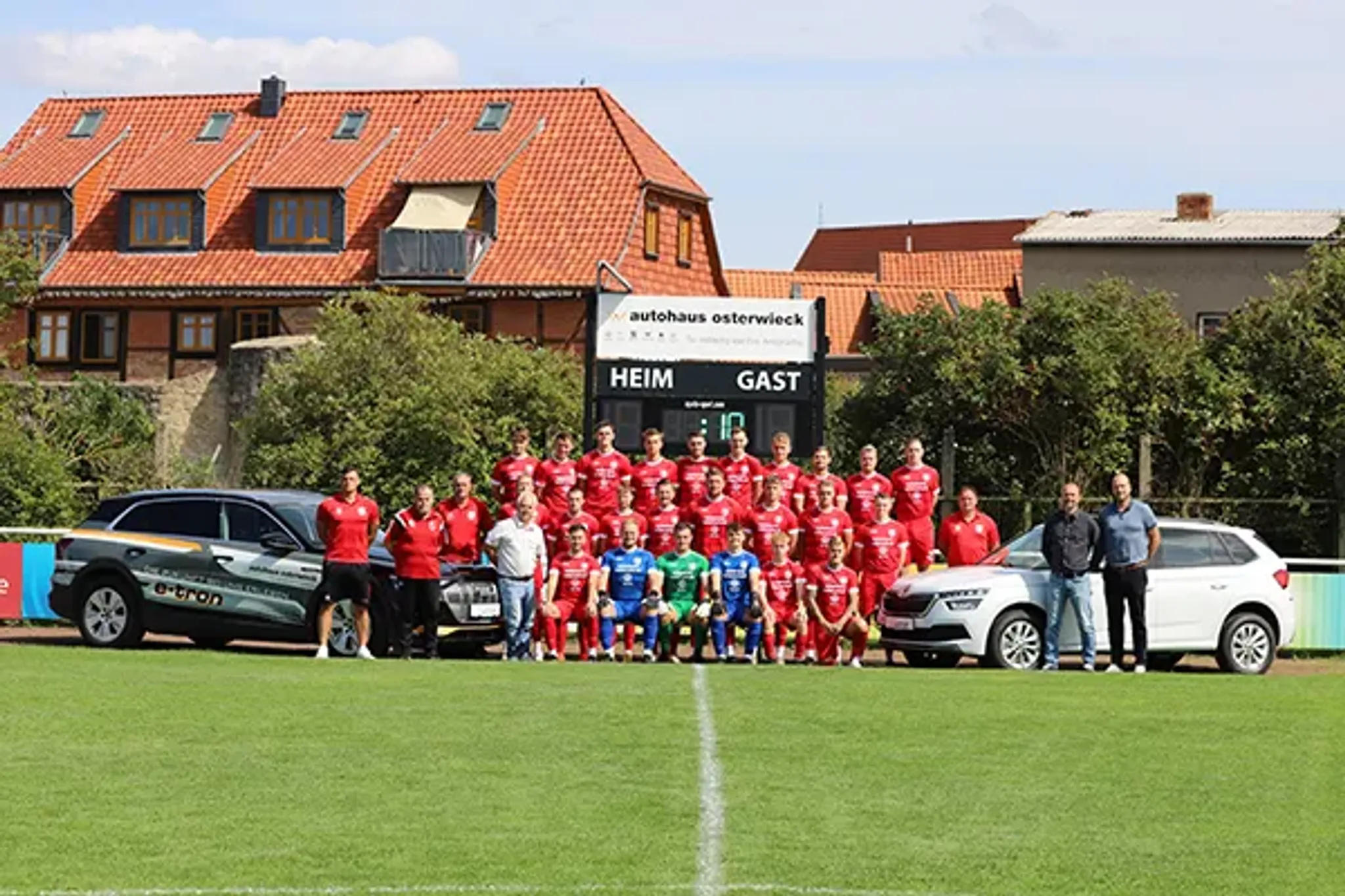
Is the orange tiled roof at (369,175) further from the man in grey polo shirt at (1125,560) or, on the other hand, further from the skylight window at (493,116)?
the man in grey polo shirt at (1125,560)

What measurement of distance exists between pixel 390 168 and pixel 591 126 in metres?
4.87

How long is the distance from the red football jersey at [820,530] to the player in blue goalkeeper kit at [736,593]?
0.52 metres

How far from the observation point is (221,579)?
25062mm

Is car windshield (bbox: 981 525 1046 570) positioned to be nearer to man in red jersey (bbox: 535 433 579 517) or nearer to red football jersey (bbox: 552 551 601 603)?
red football jersey (bbox: 552 551 601 603)

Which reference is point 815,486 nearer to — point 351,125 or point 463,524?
point 463,524

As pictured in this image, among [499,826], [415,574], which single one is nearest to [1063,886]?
[499,826]

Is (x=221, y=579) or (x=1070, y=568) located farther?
(x=221, y=579)

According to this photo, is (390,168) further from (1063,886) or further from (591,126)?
(1063,886)

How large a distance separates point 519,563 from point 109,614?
436 cm

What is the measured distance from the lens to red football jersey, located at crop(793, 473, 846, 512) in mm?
24828

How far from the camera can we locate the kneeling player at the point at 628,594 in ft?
80.5

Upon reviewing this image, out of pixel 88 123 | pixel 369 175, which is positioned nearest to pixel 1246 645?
pixel 369 175

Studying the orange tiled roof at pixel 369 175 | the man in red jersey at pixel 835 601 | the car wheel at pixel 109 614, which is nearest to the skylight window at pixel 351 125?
the orange tiled roof at pixel 369 175

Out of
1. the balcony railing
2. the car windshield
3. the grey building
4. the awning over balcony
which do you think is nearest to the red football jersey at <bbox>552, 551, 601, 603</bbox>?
the car windshield
